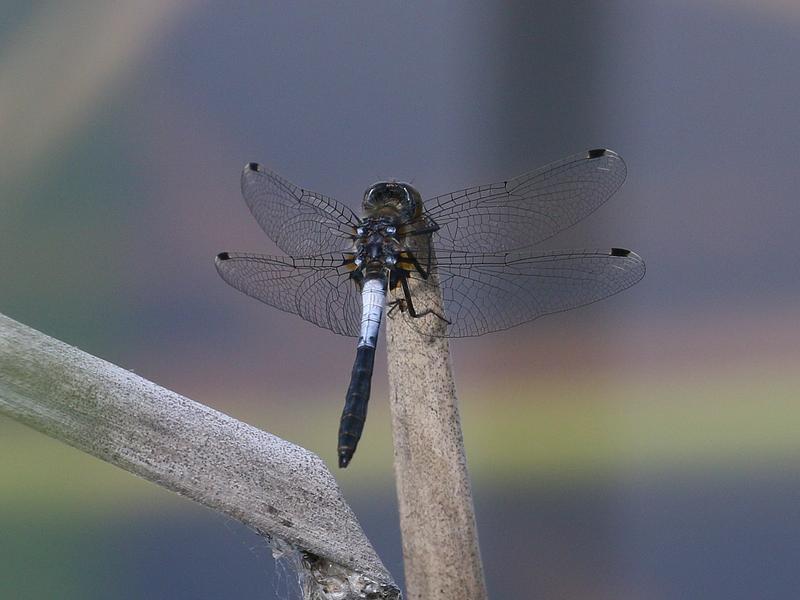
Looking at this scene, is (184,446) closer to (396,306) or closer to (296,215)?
(396,306)

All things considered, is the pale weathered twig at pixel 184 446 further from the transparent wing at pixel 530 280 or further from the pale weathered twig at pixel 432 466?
the transparent wing at pixel 530 280

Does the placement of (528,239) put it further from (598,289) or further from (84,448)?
(84,448)

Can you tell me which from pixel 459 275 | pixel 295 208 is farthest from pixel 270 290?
pixel 459 275

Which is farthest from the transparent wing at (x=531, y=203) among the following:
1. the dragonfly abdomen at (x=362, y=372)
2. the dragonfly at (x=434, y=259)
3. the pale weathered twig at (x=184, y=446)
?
the pale weathered twig at (x=184, y=446)

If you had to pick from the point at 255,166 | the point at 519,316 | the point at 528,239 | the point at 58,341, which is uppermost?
the point at 255,166

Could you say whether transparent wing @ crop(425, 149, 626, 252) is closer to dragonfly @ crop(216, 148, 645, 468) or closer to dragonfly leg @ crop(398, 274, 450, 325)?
dragonfly @ crop(216, 148, 645, 468)

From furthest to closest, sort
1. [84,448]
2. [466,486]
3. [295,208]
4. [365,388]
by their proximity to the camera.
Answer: [295,208] → [365,388] → [466,486] → [84,448]

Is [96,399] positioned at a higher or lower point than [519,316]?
lower

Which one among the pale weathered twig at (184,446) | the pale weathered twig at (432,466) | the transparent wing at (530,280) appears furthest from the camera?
the transparent wing at (530,280)

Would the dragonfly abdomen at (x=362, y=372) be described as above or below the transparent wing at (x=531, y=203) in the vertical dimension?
below
